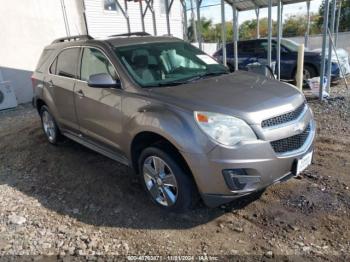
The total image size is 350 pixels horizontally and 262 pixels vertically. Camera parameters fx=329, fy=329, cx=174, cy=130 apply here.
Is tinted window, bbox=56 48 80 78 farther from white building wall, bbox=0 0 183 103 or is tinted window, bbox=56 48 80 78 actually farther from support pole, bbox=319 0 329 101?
white building wall, bbox=0 0 183 103

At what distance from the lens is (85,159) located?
16.0 ft

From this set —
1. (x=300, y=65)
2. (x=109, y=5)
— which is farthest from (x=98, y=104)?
(x=109, y=5)

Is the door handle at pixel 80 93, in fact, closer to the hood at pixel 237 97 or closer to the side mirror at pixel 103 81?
the side mirror at pixel 103 81

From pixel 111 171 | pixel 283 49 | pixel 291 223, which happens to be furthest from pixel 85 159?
pixel 283 49

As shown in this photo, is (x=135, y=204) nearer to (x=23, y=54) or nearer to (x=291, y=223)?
(x=291, y=223)

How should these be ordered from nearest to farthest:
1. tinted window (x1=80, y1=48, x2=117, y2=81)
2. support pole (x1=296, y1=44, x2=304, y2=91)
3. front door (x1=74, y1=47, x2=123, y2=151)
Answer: front door (x1=74, y1=47, x2=123, y2=151) → tinted window (x1=80, y1=48, x2=117, y2=81) → support pole (x1=296, y1=44, x2=304, y2=91)

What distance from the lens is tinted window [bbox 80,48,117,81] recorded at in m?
3.79

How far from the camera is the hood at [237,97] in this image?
2801mm

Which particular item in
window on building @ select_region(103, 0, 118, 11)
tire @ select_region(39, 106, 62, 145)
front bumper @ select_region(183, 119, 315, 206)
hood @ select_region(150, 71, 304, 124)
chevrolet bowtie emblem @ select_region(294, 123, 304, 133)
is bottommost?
tire @ select_region(39, 106, 62, 145)

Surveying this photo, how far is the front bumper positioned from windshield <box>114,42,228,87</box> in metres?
1.09

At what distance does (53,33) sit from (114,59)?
8129 mm

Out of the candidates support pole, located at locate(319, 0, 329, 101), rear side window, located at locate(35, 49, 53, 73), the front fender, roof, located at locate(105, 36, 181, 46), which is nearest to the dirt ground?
the front fender

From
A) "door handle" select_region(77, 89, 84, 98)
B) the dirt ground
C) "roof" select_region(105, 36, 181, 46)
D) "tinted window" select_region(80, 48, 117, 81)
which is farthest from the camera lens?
"door handle" select_region(77, 89, 84, 98)

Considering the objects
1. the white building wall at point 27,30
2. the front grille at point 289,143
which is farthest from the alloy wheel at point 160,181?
the white building wall at point 27,30
